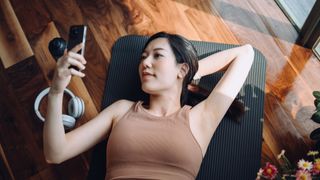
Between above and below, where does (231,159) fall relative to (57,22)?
below

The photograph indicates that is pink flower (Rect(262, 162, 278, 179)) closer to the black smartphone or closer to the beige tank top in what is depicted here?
the beige tank top

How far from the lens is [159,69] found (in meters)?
1.48

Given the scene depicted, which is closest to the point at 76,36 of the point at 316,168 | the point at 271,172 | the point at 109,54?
the point at 109,54

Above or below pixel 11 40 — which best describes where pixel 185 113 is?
below

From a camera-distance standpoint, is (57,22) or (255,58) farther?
(57,22)

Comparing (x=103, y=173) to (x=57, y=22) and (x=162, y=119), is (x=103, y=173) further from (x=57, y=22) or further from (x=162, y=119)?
(x=57, y=22)

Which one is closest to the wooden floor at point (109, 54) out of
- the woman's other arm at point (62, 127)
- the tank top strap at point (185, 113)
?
the woman's other arm at point (62, 127)

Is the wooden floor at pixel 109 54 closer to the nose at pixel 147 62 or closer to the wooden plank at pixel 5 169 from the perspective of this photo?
the wooden plank at pixel 5 169

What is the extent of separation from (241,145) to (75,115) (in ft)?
2.45

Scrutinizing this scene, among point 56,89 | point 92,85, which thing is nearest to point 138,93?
point 92,85

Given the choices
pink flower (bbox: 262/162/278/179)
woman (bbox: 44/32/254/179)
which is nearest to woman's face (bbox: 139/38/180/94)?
woman (bbox: 44/32/254/179)

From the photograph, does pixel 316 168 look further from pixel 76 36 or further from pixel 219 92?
pixel 76 36

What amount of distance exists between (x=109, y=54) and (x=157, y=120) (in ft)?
2.16

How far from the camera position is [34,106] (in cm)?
189
